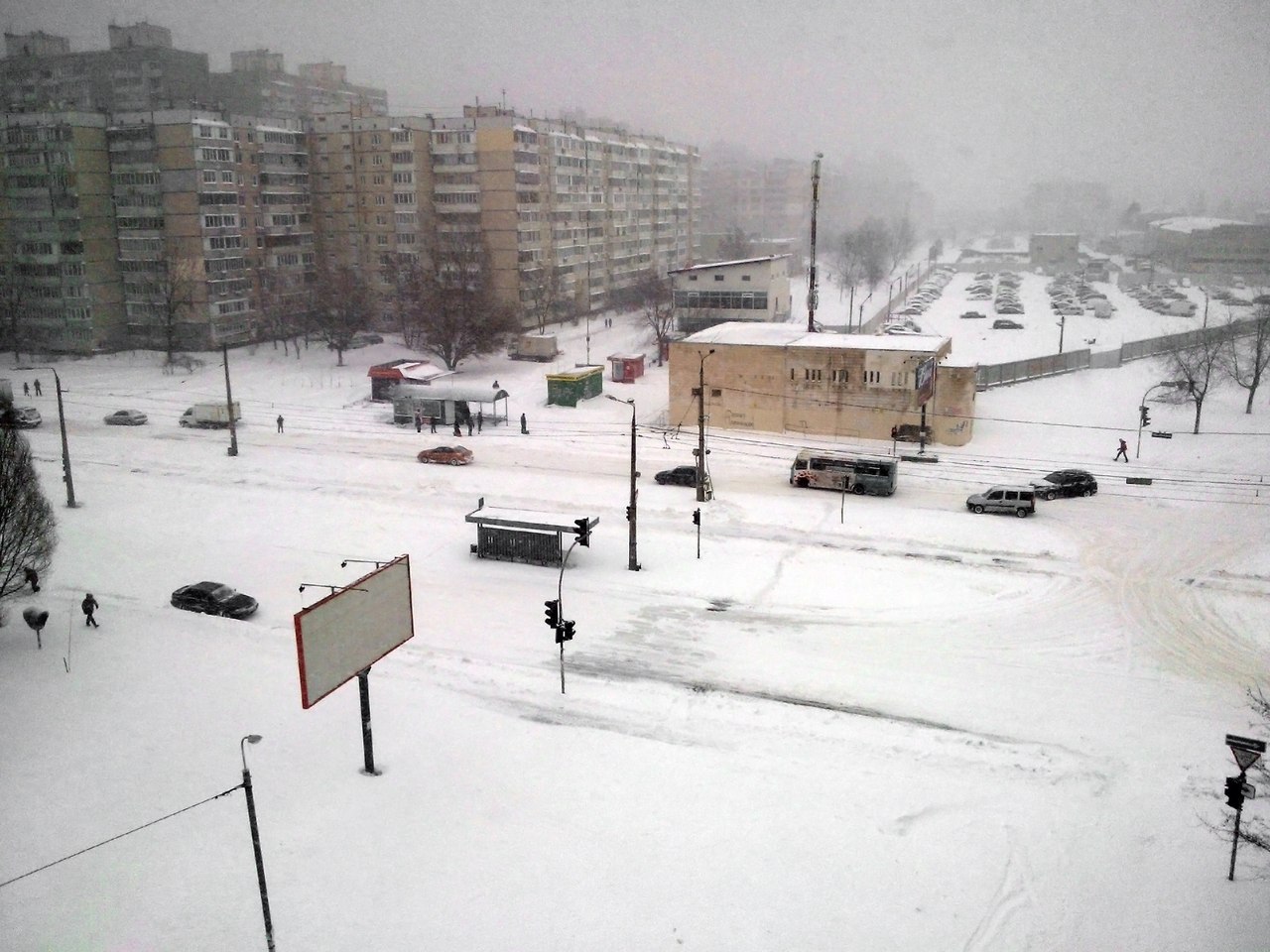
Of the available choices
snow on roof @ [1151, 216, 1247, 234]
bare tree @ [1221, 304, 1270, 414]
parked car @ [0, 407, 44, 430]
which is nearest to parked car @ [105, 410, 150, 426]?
parked car @ [0, 407, 44, 430]

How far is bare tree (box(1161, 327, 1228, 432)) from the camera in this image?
42966mm

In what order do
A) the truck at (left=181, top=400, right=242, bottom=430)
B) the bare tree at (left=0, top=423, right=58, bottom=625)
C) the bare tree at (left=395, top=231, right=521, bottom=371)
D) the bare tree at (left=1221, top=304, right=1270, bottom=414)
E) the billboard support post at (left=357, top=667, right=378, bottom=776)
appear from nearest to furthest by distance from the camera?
the billboard support post at (left=357, top=667, right=378, bottom=776), the bare tree at (left=0, top=423, right=58, bottom=625), the bare tree at (left=1221, top=304, right=1270, bottom=414), the truck at (left=181, top=400, right=242, bottom=430), the bare tree at (left=395, top=231, right=521, bottom=371)

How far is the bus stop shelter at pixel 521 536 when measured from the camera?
1089 inches

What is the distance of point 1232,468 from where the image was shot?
37281 mm

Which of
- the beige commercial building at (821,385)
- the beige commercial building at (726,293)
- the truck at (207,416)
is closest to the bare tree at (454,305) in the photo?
the beige commercial building at (726,293)

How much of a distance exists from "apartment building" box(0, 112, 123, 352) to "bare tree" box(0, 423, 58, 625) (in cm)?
4549

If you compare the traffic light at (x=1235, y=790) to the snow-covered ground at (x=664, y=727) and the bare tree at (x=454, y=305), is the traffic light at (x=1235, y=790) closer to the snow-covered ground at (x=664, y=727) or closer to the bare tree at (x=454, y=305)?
the snow-covered ground at (x=664, y=727)

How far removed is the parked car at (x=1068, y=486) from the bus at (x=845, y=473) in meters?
5.45

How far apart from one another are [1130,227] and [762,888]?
22209 centimetres

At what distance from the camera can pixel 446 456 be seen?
39.4 meters

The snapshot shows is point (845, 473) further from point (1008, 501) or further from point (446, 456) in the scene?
point (446, 456)

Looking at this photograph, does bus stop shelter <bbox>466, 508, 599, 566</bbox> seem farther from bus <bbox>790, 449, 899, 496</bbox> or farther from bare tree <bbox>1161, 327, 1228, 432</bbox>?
bare tree <bbox>1161, 327, 1228, 432</bbox>

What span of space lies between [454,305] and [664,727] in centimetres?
4346

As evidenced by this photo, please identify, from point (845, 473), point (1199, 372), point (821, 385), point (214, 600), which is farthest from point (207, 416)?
point (1199, 372)
